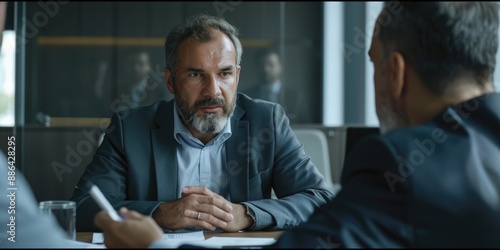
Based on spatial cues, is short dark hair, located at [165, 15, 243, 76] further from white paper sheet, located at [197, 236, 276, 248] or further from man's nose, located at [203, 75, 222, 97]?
white paper sheet, located at [197, 236, 276, 248]

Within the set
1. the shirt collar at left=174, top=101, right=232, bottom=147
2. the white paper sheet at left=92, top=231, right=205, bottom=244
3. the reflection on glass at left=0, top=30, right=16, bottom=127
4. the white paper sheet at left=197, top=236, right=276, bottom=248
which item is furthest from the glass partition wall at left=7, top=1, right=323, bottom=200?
the white paper sheet at left=197, top=236, right=276, bottom=248

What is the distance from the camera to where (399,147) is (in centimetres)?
114

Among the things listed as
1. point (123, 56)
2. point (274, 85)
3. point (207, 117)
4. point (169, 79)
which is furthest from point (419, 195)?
point (123, 56)

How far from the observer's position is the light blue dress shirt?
94.9 inches

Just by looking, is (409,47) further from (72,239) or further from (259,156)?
(259,156)

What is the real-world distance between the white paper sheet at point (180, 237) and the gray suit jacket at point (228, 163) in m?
0.33

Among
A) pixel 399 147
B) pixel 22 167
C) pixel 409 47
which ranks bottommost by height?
pixel 22 167

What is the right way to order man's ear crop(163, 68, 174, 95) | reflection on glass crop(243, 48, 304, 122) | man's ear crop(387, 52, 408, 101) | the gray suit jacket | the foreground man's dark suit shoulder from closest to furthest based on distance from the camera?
the foreground man's dark suit shoulder < man's ear crop(387, 52, 408, 101) < the gray suit jacket < man's ear crop(163, 68, 174, 95) < reflection on glass crop(243, 48, 304, 122)

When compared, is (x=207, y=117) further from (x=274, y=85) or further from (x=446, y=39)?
(x=274, y=85)

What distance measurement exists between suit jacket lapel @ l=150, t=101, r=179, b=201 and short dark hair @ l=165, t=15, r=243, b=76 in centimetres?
20

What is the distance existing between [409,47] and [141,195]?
4.31 feet

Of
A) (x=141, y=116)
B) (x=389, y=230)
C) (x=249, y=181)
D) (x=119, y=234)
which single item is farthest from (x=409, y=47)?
(x=141, y=116)

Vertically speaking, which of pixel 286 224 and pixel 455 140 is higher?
pixel 455 140

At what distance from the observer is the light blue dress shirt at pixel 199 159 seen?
2410 millimetres
